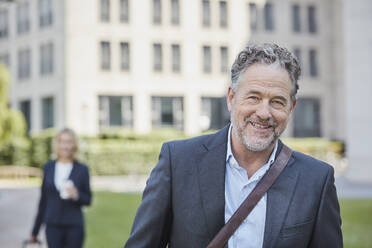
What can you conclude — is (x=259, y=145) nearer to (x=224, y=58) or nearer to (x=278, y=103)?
(x=278, y=103)

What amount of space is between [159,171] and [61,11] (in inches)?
1289

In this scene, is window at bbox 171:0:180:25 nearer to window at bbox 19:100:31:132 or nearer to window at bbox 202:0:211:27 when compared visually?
window at bbox 202:0:211:27

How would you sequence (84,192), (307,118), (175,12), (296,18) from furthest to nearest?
(307,118), (296,18), (175,12), (84,192)

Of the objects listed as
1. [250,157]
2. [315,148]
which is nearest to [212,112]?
[315,148]

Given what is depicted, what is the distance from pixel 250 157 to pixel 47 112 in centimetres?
3350

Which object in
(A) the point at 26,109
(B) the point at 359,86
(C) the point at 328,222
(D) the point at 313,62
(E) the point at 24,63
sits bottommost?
(C) the point at 328,222

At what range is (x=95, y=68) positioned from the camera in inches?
1299

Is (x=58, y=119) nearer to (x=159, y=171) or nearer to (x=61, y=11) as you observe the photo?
(x=61, y=11)

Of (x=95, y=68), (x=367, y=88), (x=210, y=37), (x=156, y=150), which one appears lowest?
(x=156, y=150)

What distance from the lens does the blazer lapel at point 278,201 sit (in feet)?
7.65

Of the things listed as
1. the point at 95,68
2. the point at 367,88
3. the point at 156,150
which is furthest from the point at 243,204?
the point at 95,68

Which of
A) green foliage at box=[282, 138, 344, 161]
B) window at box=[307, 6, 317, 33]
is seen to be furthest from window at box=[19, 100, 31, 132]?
window at box=[307, 6, 317, 33]

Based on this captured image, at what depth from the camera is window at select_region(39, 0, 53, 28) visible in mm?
34375

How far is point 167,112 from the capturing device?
34906mm
